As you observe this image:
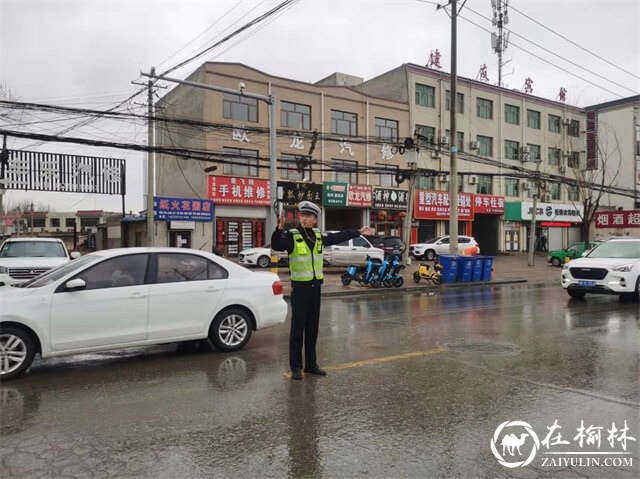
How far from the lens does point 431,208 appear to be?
33.9 meters

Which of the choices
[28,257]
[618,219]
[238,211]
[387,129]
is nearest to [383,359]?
[28,257]

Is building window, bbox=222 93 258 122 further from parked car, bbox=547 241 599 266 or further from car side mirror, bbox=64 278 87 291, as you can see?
car side mirror, bbox=64 278 87 291

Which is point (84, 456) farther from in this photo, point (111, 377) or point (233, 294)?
point (233, 294)

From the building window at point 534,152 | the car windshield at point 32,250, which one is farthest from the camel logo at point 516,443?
the building window at point 534,152

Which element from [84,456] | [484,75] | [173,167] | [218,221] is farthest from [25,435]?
[484,75]

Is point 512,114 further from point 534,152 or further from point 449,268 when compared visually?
point 449,268

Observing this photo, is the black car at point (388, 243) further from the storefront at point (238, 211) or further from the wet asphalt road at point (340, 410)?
the wet asphalt road at point (340, 410)

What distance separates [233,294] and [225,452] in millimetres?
3198

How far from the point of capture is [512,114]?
129ft

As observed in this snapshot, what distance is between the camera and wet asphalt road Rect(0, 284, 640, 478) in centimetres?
330

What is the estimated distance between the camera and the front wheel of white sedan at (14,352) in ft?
16.8

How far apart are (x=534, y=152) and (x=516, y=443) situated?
4133 cm

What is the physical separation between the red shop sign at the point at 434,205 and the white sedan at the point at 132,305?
90.3 feet

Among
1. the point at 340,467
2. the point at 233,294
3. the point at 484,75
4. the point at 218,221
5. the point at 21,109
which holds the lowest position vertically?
the point at 340,467
